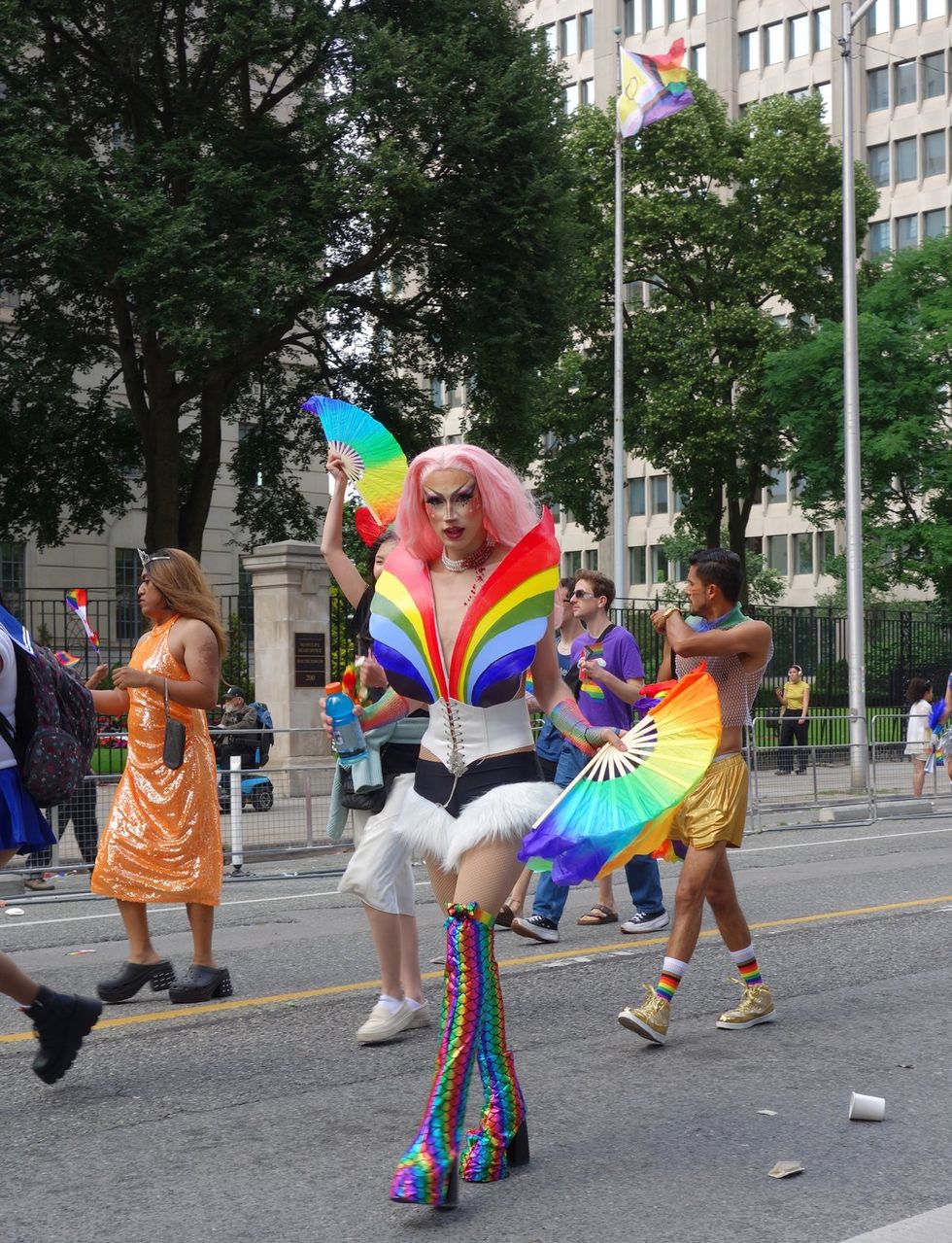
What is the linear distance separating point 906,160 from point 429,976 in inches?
2491

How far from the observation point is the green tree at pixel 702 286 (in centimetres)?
4256

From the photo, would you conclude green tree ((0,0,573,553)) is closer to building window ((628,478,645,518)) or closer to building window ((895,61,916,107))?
building window ((895,61,916,107))

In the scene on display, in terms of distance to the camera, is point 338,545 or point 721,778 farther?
point 721,778

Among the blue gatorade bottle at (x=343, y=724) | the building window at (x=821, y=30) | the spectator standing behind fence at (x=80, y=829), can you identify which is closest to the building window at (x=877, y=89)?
the building window at (x=821, y=30)

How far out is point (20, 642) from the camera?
513 centimetres

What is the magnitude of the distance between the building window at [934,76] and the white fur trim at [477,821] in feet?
209

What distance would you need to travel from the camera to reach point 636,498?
2987 inches

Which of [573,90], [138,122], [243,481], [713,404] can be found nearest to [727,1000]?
[138,122]

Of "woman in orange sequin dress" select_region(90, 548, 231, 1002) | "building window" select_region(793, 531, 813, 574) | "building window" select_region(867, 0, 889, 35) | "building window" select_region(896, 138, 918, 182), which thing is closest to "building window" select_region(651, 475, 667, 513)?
"building window" select_region(793, 531, 813, 574)

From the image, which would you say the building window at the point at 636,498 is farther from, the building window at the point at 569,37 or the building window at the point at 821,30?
the building window at the point at 821,30

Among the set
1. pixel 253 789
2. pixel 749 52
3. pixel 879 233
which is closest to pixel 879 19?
pixel 749 52

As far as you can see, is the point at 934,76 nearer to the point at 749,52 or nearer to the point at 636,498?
the point at 749,52

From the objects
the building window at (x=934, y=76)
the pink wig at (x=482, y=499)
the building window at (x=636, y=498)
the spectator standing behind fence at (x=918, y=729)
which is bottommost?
the spectator standing behind fence at (x=918, y=729)

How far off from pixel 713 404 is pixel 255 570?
22.8m
